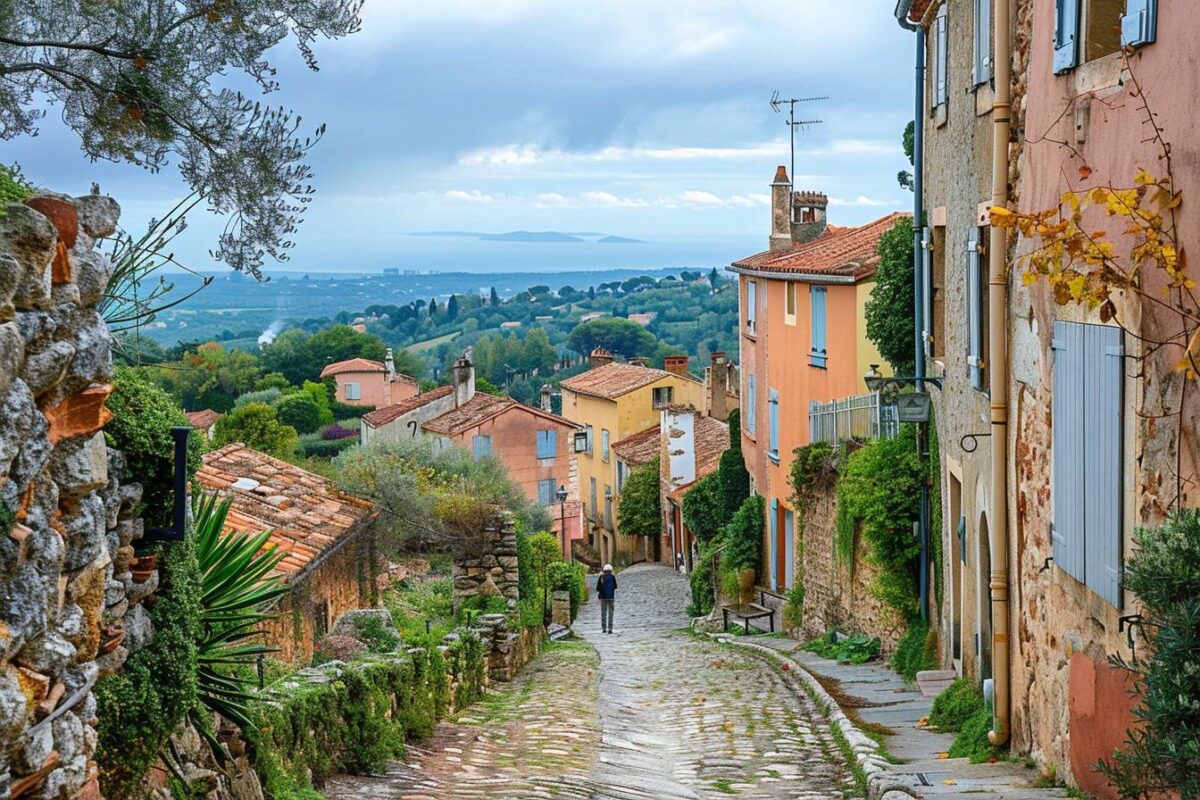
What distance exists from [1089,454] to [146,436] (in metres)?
5.32

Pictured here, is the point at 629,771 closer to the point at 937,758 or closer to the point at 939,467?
the point at 937,758

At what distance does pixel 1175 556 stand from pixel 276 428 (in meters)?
44.9

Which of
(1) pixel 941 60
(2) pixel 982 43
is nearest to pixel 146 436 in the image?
(2) pixel 982 43

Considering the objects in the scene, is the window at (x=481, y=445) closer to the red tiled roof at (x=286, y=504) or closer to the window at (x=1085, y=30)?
the red tiled roof at (x=286, y=504)

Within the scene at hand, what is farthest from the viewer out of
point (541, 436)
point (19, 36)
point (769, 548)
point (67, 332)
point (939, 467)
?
point (541, 436)

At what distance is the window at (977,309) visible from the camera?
466 inches

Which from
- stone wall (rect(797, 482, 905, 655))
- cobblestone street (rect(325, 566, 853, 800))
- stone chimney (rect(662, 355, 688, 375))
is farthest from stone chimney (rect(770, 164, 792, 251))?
stone chimney (rect(662, 355, 688, 375))

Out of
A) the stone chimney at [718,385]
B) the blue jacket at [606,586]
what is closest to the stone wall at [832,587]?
the blue jacket at [606,586]

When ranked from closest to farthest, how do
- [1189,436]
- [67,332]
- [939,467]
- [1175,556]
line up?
[67,332] < [1175,556] < [1189,436] < [939,467]

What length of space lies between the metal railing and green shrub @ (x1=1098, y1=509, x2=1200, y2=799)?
1291cm

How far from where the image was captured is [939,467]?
51.2 ft

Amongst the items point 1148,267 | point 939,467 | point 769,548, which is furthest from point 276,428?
point 1148,267

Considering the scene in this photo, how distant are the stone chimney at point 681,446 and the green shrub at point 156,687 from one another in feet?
123

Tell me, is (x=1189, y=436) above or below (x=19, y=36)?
below
